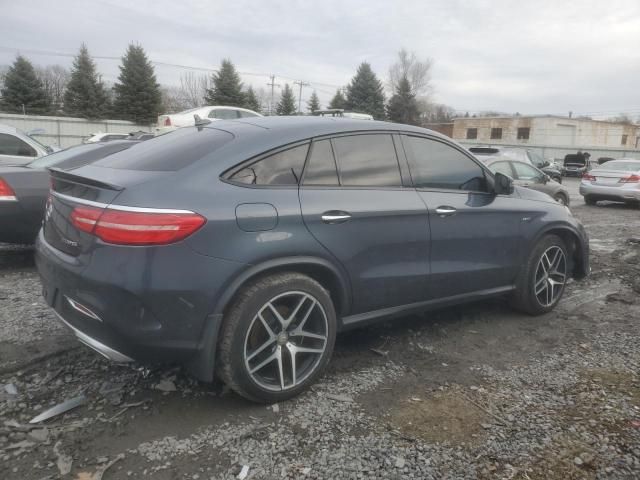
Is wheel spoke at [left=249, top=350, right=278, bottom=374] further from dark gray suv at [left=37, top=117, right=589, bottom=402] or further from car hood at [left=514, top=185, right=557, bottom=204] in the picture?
car hood at [left=514, top=185, right=557, bottom=204]

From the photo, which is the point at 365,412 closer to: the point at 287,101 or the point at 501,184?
the point at 501,184

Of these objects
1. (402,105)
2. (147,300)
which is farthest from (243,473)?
(402,105)

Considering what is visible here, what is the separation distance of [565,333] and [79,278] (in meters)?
3.72

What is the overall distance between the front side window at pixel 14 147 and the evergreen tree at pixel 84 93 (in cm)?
3280

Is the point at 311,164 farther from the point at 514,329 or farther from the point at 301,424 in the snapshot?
the point at 514,329

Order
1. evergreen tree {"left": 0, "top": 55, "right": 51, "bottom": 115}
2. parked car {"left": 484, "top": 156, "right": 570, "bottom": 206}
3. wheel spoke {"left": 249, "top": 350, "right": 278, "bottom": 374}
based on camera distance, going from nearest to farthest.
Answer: wheel spoke {"left": 249, "top": 350, "right": 278, "bottom": 374}
parked car {"left": 484, "top": 156, "right": 570, "bottom": 206}
evergreen tree {"left": 0, "top": 55, "right": 51, "bottom": 115}

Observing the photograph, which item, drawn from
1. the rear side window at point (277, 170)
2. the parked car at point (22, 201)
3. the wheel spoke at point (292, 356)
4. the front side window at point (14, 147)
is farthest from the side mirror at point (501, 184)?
the front side window at point (14, 147)

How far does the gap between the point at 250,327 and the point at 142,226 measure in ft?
2.55

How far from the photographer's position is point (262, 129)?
3031 mm

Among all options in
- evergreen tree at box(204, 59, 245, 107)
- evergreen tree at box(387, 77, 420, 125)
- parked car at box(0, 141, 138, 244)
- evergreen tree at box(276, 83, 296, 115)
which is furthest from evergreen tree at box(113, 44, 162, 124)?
parked car at box(0, 141, 138, 244)

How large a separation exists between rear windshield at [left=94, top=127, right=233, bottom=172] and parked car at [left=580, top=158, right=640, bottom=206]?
13934 mm

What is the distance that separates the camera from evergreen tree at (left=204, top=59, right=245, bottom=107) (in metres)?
41.2

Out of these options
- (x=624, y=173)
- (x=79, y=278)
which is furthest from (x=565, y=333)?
(x=624, y=173)

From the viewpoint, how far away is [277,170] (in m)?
2.85
